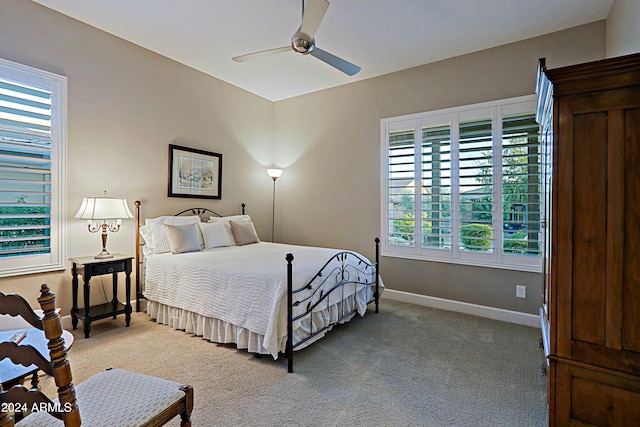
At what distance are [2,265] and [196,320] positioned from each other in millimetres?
1724

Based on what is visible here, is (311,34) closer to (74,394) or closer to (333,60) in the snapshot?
(333,60)

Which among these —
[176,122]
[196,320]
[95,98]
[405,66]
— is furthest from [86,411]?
[405,66]

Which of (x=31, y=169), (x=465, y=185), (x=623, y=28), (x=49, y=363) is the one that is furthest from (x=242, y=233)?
(x=623, y=28)

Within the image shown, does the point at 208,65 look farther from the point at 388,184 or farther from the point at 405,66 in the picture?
the point at 388,184

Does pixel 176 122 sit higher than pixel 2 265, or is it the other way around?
pixel 176 122

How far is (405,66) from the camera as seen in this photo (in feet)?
13.9

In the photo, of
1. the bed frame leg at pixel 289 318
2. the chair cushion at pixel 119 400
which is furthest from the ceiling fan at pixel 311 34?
the chair cushion at pixel 119 400

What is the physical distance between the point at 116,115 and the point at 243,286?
2.52 metres

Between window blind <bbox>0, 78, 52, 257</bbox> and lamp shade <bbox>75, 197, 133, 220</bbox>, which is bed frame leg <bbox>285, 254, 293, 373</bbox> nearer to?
lamp shade <bbox>75, 197, 133, 220</bbox>

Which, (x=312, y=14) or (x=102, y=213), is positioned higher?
(x=312, y=14)

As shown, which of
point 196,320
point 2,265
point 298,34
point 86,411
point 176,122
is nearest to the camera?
point 86,411

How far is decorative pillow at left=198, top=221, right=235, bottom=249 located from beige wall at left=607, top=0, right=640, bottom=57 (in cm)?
416

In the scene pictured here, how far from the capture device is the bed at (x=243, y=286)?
2574 mm

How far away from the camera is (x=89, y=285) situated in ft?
10.7
